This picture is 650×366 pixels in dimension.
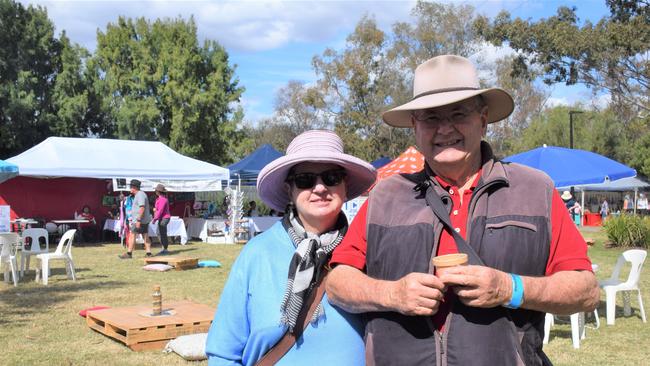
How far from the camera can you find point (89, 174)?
1886cm

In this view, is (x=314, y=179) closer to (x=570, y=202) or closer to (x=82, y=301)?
(x=82, y=301)

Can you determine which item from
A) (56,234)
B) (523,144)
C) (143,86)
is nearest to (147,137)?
(143,86)

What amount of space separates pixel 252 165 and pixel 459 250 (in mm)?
19979

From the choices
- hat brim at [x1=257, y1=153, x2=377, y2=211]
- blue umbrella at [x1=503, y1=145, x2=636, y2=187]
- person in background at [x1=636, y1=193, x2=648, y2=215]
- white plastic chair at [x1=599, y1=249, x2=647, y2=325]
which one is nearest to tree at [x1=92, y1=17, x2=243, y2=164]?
person in background at [x1=636, y1=193, x2=648, y2=215]

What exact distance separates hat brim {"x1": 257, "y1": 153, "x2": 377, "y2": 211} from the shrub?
17989 millimetres

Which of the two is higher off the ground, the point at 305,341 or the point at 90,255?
the point at 305,341

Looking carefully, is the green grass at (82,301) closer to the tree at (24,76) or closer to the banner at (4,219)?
the banner at (4,219)

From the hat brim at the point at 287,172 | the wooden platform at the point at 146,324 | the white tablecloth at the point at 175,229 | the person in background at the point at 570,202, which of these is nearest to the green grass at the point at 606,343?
the person in background at the point at 570,202

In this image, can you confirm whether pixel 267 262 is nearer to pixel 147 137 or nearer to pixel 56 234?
pixel 56 234

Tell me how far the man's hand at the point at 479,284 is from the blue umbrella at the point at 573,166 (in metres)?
8.33

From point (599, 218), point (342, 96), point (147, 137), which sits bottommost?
point (599, 218)

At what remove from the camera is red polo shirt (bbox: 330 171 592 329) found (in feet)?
6.11

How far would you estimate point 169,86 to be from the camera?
3694 centimetres

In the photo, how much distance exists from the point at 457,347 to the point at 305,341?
2.08 feet
